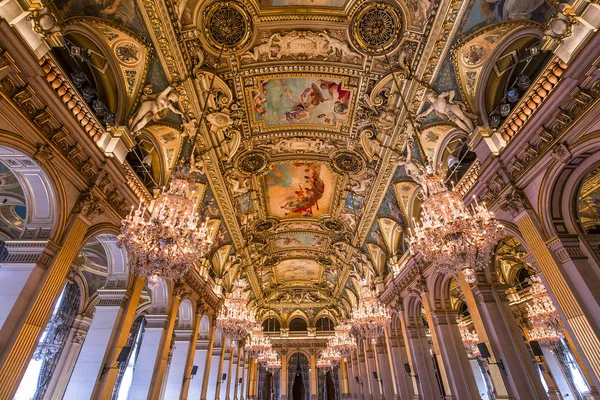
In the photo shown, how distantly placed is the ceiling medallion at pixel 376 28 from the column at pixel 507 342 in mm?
6506

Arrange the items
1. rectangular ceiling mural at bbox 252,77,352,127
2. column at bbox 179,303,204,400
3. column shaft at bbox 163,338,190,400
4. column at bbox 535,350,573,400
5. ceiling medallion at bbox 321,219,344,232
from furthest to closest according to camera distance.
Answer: ceiling medallion at bbox 321,219,344,232 < column at bbox 535,350,573,400 < column at bbox 179,303,204,400 < column shaft at bbox 163,338,190,400 < rectangular ceiling mural at bbox 252,77,352,127

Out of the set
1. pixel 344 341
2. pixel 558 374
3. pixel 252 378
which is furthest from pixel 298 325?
pixel 558 374

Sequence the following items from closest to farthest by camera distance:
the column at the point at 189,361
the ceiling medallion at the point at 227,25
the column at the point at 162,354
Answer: the ceiling medallion at the point at 227,25
the column at the point at 162,354
the column at the point at 189,361

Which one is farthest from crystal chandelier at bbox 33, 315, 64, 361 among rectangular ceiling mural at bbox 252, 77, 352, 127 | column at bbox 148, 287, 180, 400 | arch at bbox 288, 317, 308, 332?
arch at bbox 288, 317, 308, 332

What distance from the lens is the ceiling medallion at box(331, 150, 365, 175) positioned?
36.2 feet

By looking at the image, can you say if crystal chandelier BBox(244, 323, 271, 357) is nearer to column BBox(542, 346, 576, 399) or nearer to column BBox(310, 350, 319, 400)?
column BBox(310, 350, 319, 400)

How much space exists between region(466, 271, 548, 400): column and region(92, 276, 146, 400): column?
8.84 m

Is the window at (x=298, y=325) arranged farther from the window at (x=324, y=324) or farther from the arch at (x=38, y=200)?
the arch at (x=38, y=200)

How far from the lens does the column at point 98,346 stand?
643cm

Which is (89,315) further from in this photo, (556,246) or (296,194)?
(556,246)

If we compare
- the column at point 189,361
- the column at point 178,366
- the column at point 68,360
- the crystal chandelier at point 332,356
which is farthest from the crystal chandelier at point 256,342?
the column at point 68,360

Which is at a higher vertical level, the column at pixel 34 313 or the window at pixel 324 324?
the window at pixel 324 324

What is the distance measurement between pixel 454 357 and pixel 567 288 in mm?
5242

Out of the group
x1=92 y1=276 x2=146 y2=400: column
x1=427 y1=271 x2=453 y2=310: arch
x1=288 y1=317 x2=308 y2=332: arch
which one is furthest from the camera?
x1=288 y1=317 x2=308 y2=332: arch
